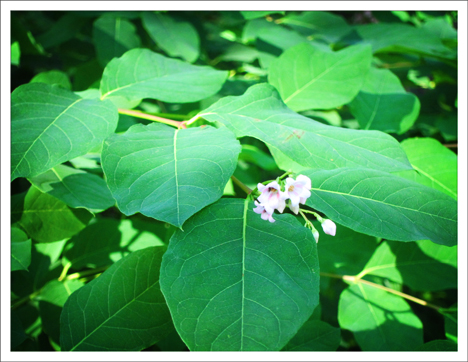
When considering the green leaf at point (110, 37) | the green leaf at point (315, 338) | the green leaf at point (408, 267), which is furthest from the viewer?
the green leaf at point (110, 37)

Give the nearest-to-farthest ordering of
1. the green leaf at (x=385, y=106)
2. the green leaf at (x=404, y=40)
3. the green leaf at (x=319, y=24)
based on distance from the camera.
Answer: the green leaf at (x=385, y=106) < the green leaf at (x=404, y=40) < the green leaf at (x=319, y=24)

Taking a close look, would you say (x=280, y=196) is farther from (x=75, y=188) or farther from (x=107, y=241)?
(x=107, y=241)

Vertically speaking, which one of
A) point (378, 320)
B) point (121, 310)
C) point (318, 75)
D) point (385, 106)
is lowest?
point (378, 320)

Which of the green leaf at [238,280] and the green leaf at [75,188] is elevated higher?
the green leaf at [238,280]

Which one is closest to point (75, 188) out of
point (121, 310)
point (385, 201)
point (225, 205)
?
point (121, 310)

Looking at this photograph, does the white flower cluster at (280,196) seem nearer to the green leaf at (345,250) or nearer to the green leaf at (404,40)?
the green leaf at (345,250)

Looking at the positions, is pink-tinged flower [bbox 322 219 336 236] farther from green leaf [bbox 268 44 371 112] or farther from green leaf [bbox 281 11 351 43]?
green leaf [bbox 281 11 351 43]

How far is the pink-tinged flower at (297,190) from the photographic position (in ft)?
1.89

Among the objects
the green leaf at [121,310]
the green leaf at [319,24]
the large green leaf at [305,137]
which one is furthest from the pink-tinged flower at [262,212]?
the green leaf at [319,24]

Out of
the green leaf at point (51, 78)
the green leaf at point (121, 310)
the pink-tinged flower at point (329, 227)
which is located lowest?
the green leaf at point (121, 310)

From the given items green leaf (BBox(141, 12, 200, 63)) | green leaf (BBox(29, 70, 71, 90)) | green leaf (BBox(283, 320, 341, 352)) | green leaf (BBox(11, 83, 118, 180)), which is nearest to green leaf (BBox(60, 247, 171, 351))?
green leaf (BBox(11, 83, 118, 180))

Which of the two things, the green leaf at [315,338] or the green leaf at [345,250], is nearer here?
the green leaf at [315,338]

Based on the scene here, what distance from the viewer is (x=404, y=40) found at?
1.39 meters

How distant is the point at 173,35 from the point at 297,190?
3.59ft
